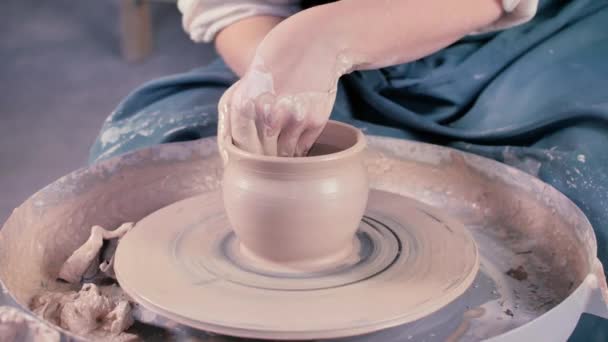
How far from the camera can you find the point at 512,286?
1022 millimetres

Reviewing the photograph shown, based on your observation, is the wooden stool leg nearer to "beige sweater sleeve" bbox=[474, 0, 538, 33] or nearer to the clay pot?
"beige sweater sleeve" bbox=[474, 0, 538, 33]

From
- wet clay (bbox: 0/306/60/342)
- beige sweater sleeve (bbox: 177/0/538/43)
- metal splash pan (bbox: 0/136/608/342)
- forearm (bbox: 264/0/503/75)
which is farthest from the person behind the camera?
beige sweater sleeve (bbox: 177/0/538/43)

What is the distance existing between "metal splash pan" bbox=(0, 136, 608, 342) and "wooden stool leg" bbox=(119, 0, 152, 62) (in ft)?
8.64

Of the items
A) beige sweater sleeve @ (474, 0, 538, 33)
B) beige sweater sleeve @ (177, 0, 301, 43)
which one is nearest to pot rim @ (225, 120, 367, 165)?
beige sweater sleeve @ (474, 0, 538, 33)

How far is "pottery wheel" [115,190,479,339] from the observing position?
84 cm

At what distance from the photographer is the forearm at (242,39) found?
4.64ft

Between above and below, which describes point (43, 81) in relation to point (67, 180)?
below

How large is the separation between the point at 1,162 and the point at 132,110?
1406 millimetres

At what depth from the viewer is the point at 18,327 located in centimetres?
78

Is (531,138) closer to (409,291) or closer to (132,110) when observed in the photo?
(409,291)

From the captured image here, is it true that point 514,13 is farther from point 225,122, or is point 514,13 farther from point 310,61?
point 225,122

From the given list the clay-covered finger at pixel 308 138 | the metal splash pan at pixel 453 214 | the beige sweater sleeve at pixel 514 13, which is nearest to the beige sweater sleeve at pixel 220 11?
the metal splash pan at pixel 453 214

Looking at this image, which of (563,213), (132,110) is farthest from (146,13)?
(563,213)

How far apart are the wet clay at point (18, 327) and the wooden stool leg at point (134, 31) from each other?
316cm
